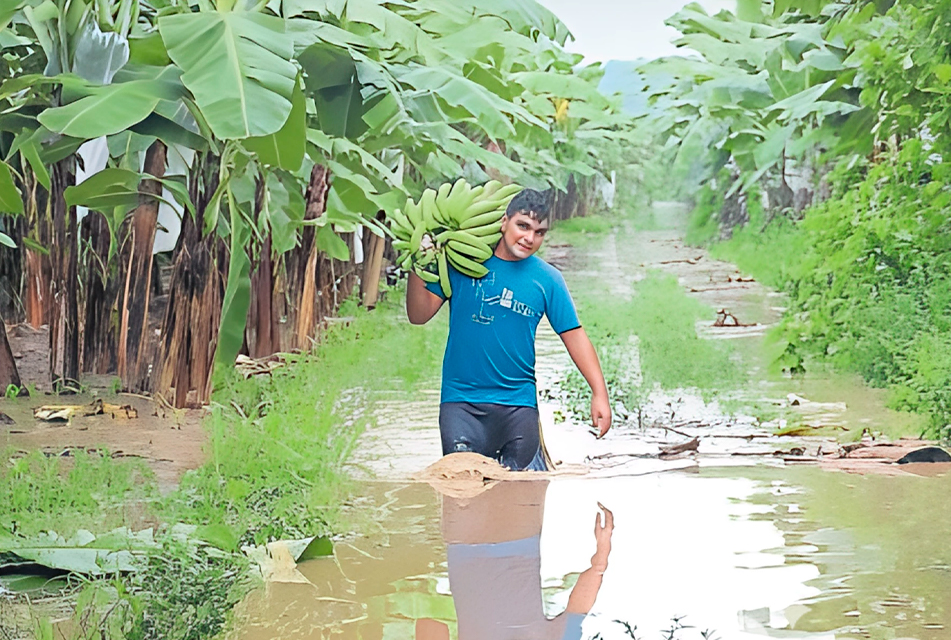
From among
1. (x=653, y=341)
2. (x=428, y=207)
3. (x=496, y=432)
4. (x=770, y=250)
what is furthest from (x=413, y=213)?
(x=770, y=250)

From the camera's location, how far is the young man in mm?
3826

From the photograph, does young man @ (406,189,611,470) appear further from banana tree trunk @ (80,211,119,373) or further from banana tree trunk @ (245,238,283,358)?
banana tree trunk @ (80,211,119,373)

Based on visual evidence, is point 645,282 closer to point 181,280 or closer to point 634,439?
point 634,439

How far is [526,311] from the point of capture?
384cm

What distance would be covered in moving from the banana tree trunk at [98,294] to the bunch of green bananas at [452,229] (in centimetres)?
128

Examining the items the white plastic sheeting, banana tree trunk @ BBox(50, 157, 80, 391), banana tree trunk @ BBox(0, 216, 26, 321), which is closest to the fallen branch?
the white plastic sheeting

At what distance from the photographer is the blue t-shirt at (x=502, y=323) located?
Answer: 3826mm

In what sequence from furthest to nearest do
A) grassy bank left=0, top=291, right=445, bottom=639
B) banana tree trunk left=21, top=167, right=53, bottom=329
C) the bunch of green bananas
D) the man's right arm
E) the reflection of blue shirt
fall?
banana tree trunk left=21, top=167, right=53, bottom=329 < the man's right arm < the bunch of green bananas < the reflection of blue shirt < grassy bank left=0, top=291, right=445, bottom=639

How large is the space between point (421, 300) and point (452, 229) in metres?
0.28

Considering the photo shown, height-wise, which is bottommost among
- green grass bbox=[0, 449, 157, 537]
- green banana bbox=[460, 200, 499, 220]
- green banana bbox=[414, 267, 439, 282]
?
green grass bbox=[0, 449, 157, 537]

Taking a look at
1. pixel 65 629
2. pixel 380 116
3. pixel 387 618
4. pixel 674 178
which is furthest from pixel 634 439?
pixel 65 629

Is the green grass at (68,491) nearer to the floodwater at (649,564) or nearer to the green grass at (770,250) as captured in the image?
the floodwater at (649,564)

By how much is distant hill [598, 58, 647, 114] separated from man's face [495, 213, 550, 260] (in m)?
0.91

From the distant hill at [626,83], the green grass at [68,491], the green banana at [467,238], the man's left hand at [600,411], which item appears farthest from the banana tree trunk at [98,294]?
the distant hill at [626,83]
